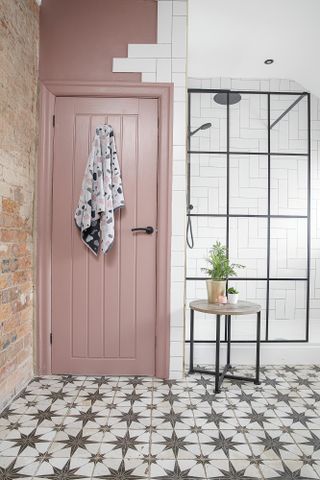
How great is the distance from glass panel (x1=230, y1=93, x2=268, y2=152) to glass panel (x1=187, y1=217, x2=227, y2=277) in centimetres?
65

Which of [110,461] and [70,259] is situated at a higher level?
[70,259]

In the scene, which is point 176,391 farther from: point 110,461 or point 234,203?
point 234,203

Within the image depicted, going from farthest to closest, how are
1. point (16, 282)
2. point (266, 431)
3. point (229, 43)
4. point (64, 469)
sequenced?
point (229, 43) < point (16, 282) < point (266, 431) < point (64, 469)

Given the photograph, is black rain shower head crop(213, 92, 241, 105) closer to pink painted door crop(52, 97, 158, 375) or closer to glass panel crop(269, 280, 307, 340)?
pink painted door crop(52, 97, 158, 375)

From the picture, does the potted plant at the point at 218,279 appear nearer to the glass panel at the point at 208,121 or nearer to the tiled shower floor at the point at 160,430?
the tiled shower floor at the point at 160,430

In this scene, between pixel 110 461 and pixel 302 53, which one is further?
pixel 302 53

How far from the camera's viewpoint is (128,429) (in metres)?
1.76

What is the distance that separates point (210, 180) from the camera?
118 inches

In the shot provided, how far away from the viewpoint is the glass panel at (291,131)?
9.87 feet

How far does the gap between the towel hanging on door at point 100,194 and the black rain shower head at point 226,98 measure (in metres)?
1.05

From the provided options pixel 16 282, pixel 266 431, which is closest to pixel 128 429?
pixel 266 431

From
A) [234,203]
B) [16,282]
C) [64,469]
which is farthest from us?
[234,203]

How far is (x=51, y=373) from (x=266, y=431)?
1492 mm

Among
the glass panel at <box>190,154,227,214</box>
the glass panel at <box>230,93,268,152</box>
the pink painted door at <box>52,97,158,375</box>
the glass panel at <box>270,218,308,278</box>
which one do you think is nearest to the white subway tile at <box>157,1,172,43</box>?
the pink painted door at <box>52,97,158,375</box>
